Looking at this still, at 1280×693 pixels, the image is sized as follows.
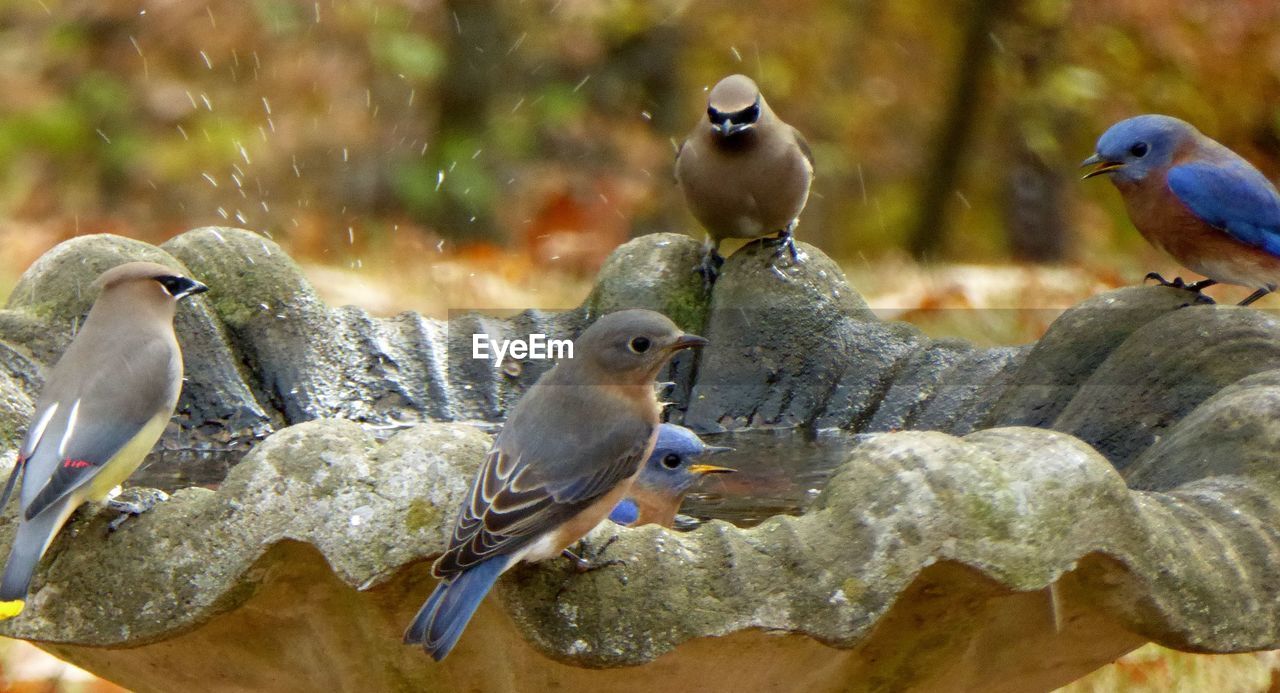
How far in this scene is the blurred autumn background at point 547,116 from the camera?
10.5 meters

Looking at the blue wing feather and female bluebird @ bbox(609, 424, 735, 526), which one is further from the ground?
female bluebird @ bbox(609, 424, 735, 526)

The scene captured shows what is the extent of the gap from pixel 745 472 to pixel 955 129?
7.06 m

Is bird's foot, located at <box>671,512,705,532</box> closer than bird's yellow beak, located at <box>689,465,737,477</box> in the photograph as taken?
No

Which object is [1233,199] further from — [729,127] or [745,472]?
[729,127]

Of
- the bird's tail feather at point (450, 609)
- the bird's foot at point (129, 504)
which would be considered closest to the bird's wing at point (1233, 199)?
the bird's tail feather at point (450, 609)

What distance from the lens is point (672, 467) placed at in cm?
370

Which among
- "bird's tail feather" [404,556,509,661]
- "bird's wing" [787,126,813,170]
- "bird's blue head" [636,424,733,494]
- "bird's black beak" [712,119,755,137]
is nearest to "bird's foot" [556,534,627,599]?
"bird's tail feather" [404,556,509,661]

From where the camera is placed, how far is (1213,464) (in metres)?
3.19

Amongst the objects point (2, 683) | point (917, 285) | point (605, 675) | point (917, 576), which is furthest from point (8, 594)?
point (917, 285)

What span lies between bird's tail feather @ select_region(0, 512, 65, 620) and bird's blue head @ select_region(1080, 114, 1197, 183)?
9.55 ft

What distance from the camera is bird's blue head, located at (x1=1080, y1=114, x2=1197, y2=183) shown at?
176 inches

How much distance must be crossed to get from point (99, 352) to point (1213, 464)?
89.3 inches

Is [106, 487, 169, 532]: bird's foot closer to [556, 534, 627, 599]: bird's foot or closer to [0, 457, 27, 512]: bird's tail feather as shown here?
[0, 457, 27, 512]: bird's tail feather
